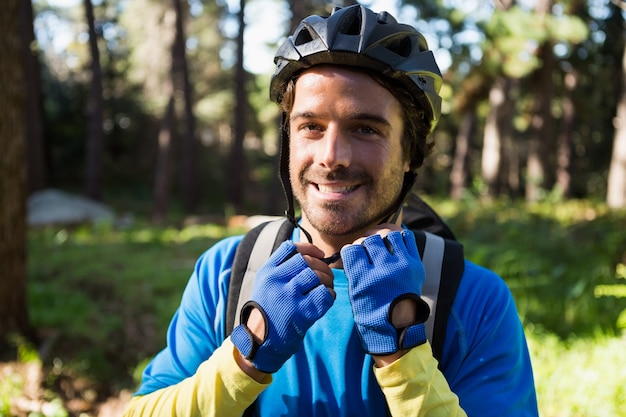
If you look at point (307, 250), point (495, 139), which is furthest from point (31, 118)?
point (307, 250)

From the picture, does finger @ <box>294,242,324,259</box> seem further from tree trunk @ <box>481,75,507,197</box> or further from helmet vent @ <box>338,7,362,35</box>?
tree trunk @ <box>481,75,507,197</box>

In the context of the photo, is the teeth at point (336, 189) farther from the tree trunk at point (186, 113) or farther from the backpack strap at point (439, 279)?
the tree trunk at point (186, 113)

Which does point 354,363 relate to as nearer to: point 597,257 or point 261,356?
point 261,356

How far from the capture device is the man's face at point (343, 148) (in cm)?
217

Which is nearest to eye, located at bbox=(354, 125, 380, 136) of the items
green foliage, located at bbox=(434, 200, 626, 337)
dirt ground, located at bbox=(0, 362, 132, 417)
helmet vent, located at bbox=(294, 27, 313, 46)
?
helmet vent, located at bbox=(294, 27, 313, 46)

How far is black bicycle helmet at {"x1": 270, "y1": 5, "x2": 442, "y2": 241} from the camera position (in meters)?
2.22

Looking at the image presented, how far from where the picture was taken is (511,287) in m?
6.83

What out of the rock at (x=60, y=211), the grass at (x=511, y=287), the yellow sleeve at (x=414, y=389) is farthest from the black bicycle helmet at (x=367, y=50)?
the rock at (x=60, y=211)

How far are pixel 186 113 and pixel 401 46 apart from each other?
2470 cm

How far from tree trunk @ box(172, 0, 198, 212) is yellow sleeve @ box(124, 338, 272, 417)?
20312 millimetres

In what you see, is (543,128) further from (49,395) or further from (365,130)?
(365,130)

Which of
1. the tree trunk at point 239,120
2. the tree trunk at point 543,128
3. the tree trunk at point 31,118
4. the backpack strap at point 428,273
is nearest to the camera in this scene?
the backpack strap at point 428,273

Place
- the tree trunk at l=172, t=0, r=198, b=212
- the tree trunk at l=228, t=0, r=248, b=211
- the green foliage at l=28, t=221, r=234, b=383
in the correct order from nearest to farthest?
the green foliage at l=28, t=221, r=234, b=383, the tree trunk at l=172, t=0, r=198, b=212, the tree trunk at l=228, t=0, r=248, b=211

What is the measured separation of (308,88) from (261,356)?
108 cm
